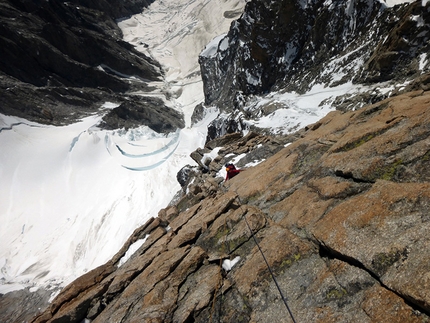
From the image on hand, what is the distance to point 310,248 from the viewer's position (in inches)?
186

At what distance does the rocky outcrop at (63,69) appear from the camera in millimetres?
52438

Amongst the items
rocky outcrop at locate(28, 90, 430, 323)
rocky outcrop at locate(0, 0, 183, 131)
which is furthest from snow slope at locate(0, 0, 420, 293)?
rocky outcrop at locate(28, 90, 430, 323)

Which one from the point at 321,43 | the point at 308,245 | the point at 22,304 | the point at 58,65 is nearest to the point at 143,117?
the point at 58,65

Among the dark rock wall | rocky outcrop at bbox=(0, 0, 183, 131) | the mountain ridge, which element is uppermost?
rocky outcrop at bbox=(0, 0, 183, 131)

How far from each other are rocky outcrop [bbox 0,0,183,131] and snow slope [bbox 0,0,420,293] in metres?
4.62

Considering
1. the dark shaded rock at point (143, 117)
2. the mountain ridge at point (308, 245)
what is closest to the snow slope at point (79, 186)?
→ the dark shaded rock at point (143, 117)

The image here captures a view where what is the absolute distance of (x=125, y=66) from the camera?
77.2 m

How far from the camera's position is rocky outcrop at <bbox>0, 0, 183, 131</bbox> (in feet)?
172

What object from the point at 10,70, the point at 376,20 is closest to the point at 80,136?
the point at 10,70

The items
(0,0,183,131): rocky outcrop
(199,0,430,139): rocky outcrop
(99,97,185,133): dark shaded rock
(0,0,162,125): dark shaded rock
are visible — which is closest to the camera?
(199,0,430,139): rocky outcrop

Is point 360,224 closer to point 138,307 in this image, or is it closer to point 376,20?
point 138,307

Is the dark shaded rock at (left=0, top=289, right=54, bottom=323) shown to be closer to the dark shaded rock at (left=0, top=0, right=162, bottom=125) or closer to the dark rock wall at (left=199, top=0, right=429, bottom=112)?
the dark rock wall at (left=199, top=0, right=429, bottom=112)

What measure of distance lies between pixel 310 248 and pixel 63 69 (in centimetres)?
8126

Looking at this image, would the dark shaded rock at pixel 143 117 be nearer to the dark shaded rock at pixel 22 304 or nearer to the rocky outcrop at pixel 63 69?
the rocky outcrop at pixel 63 69
